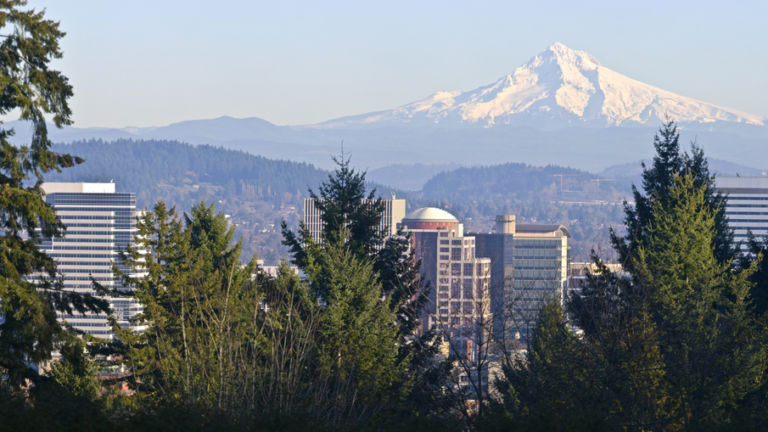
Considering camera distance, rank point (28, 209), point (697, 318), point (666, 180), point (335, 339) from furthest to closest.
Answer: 1. point (666, 180)
2. point (697, 318)
3. point (335, 339)
4. point (28, 209)

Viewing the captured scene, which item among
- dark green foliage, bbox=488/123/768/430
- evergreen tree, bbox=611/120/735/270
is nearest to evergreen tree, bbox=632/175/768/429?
dark green foliage, bbox=488/123/768/430

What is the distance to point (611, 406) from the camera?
24266mm

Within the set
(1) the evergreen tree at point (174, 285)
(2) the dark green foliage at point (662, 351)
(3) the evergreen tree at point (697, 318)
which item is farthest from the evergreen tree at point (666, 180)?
(1) the evergreen tree at point (174, 285)

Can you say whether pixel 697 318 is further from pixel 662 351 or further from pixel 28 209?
pixel 28 209

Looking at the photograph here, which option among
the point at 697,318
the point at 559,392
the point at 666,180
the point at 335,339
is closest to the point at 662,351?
the point at 697,318

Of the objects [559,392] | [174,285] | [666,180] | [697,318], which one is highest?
[666,180]

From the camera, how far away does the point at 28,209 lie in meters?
22.6

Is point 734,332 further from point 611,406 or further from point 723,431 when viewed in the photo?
point 723,431

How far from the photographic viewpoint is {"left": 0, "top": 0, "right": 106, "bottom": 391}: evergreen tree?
73.7ft

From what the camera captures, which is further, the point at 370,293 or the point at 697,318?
the point at 370,293

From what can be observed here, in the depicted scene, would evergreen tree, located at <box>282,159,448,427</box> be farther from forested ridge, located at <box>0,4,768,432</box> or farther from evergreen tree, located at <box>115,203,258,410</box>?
evergreen tree, located at <box>115,203,258,410</box>

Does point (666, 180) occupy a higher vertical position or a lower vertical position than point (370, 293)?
higher

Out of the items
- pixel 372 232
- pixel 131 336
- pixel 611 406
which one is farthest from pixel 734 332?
pixel 131 336

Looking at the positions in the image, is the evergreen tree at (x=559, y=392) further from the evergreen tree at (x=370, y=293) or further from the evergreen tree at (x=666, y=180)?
the evergreen tree at (x=666, y=180)
